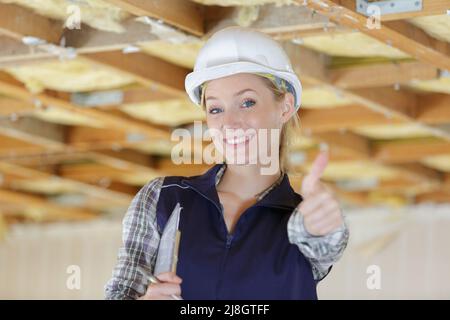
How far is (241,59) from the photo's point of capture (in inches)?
84.4

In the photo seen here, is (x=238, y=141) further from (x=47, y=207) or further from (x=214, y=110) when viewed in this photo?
(x=47, y=207)

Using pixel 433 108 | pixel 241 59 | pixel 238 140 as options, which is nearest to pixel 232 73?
pixel 241 59

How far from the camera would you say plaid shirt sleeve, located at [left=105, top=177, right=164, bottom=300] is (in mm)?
2031

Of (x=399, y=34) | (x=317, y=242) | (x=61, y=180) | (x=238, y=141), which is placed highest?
(x=61, y=180)

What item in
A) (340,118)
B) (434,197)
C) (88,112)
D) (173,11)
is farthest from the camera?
(434,197)

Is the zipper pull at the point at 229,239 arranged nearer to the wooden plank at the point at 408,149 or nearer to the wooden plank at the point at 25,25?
the wooden plank at the point at 25,25

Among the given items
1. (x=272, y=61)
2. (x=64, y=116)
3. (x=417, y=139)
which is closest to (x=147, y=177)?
(x=64, y=116)

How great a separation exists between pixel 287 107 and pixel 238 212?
275 millimetres

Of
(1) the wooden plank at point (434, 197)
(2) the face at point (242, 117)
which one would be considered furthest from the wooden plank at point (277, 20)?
(1) the wooden plank at point (434, 197)

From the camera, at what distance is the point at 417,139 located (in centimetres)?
607

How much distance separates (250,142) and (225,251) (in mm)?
249

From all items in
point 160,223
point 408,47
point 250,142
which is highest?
point 408,47

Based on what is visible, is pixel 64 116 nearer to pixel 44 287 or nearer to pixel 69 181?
pixel 69 181

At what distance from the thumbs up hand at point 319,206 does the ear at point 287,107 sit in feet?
1.46
